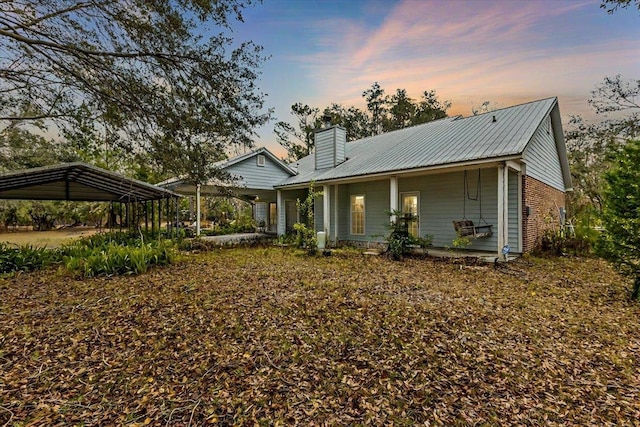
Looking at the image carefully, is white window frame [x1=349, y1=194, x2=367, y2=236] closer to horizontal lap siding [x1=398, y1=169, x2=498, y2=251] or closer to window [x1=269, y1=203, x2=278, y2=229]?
horizontal lap siding [x1=398, y1=169, x2=498, y2=251]

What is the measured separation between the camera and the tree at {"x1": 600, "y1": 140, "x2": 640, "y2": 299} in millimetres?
4883

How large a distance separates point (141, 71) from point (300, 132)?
23.1 meters

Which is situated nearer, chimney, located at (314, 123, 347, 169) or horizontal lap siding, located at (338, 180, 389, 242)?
horizontal lap siding, located at (338, 180, 389, 242)

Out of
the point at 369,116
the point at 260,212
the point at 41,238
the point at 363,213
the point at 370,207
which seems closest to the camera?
the point at 370,207

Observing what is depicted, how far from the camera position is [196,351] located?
3.26m

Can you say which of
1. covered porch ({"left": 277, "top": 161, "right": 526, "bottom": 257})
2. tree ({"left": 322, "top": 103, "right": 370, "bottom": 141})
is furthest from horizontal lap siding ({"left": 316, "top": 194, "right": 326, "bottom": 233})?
tree ({"left": 322, "top": 103, "right": 370, "bottom": 141})

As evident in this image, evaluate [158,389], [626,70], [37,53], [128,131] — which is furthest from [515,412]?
[626,70]

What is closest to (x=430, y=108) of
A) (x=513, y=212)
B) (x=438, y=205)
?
(x=438, y=205)

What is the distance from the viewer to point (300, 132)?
2812 cm

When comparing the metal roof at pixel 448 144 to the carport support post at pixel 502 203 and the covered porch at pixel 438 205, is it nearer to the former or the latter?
the covered porch at pixel 438 205

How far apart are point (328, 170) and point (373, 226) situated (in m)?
3.26

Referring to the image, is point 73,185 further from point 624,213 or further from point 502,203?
point 624,213

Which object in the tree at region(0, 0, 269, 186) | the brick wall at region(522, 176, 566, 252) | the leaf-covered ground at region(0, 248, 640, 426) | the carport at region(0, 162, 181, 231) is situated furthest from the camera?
the brick wall at region(522, 176, 566, 252)

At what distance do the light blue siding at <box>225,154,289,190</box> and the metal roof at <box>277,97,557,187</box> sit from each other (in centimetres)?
84
